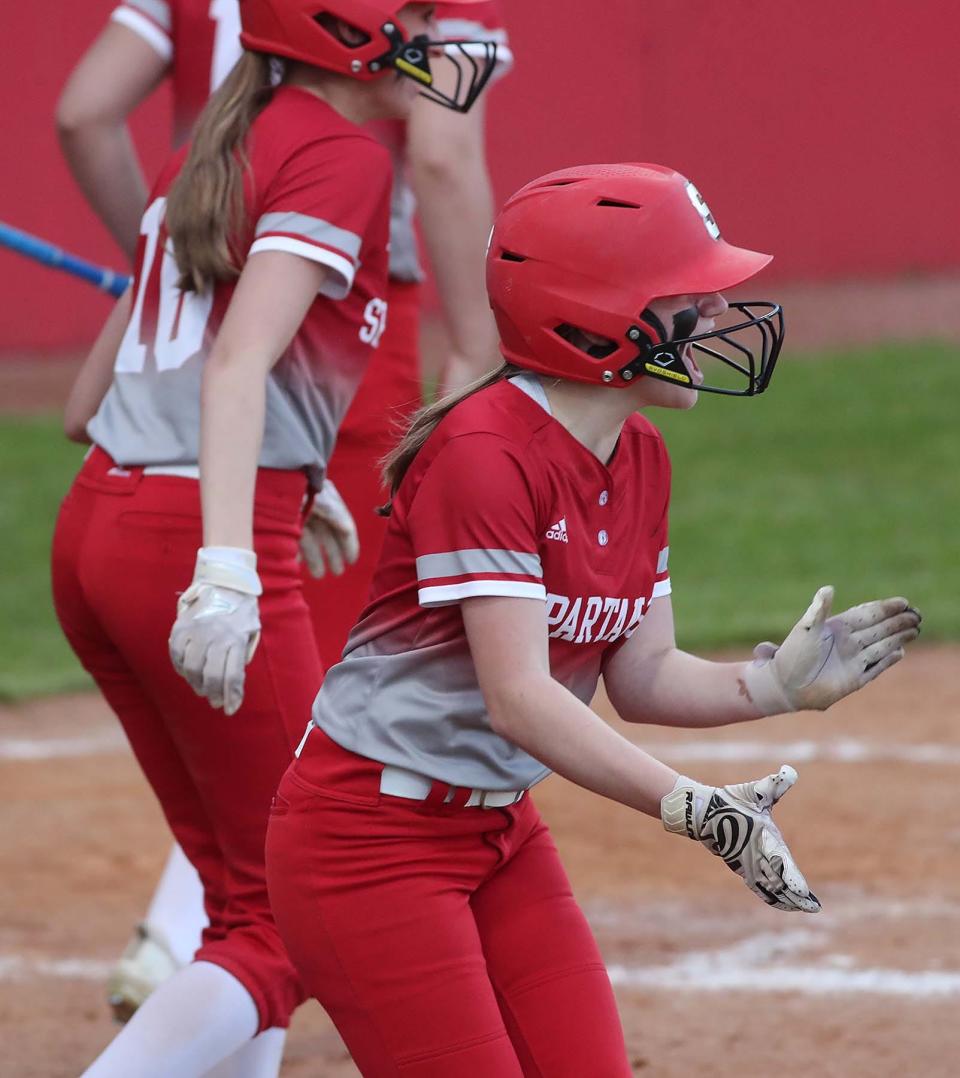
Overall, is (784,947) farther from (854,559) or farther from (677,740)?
(854,559)

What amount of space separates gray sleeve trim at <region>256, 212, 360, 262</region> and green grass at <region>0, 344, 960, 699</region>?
482cm

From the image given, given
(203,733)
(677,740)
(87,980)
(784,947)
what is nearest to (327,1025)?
(87,980)

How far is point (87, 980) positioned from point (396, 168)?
200cm

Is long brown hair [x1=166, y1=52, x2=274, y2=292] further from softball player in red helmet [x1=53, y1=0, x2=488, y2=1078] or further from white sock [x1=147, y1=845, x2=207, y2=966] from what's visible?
white sock [x1=147, y1=845, x2=207, y2=966]

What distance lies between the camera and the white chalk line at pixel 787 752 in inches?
237

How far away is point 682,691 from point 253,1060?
1.06m

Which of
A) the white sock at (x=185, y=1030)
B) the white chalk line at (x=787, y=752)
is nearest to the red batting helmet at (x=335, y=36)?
the white sock at (x=185, y=1030)

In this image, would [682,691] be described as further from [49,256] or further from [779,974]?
[49,256]

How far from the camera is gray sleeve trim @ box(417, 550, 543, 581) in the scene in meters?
2.35

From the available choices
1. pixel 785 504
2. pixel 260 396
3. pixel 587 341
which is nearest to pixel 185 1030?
pixel 260 396

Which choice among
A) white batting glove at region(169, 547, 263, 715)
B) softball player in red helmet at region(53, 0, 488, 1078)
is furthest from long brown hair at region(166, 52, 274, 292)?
white batting glove at region(169, 547, 263, 715)

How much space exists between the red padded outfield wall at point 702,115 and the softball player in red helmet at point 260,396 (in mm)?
10068

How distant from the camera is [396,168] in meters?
3.96

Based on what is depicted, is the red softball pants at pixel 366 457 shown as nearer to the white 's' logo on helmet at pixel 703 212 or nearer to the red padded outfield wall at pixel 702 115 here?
the white 's' logo on helmet at pixel 703 212
